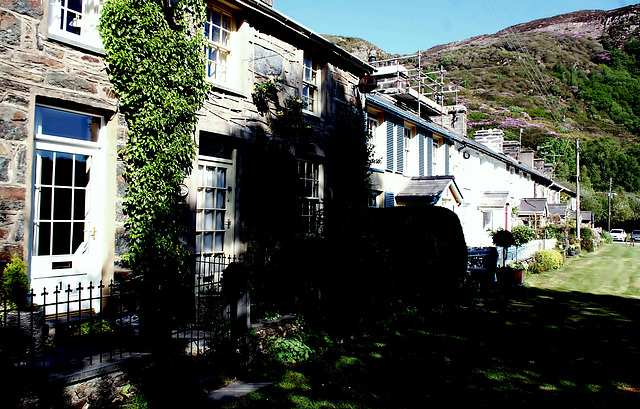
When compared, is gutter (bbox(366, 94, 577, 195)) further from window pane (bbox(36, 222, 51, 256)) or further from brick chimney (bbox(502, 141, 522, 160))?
window pane (bbox(36, 222, 51, 256))

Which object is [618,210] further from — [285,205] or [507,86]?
[285,205]

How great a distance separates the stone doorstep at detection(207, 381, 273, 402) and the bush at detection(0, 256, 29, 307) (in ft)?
8.28

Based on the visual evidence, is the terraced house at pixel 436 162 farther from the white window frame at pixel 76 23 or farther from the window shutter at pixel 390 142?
the white window frame at pixel 76 23

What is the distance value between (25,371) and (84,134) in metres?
4.09

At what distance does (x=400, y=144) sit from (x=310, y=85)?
762 centimetres

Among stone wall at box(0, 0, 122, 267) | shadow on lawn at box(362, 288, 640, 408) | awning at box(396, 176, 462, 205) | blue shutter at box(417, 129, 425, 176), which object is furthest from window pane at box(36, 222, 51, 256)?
blue shutter at box(417, 129, 425, 176)

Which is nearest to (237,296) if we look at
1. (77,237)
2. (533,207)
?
(77,237)

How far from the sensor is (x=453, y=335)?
323 inches

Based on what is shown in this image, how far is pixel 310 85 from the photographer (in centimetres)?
1170

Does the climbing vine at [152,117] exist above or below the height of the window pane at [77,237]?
above

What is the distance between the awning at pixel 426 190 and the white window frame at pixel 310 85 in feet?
24.1

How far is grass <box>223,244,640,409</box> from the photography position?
5.24 meters

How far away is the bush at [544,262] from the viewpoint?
733 inches

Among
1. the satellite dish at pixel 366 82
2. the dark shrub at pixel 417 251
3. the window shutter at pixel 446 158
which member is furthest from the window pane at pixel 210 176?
the window shutter at pixel 446 158
